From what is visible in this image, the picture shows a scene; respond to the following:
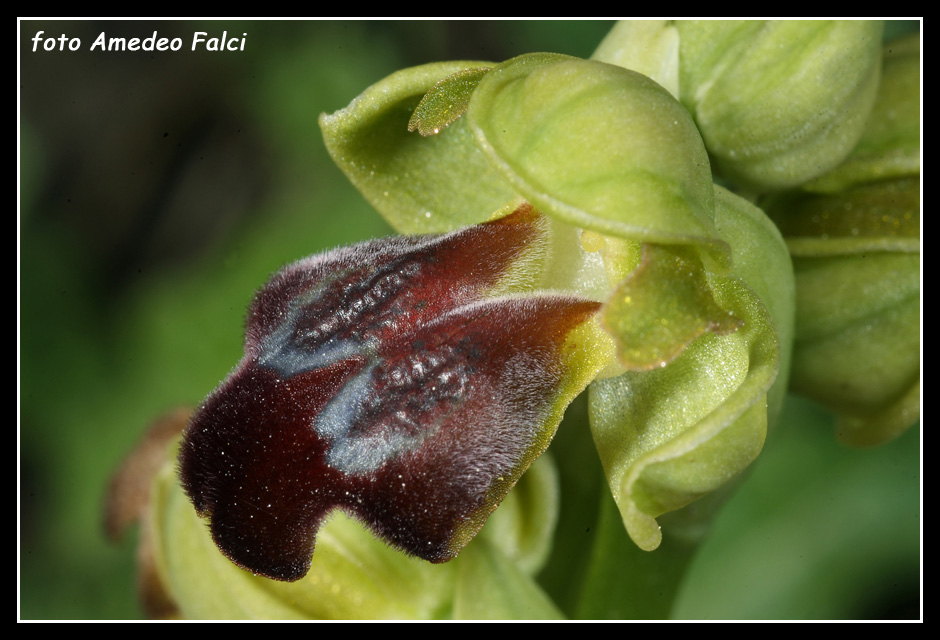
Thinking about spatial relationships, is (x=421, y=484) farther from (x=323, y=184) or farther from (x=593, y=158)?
(x=323, y=184)

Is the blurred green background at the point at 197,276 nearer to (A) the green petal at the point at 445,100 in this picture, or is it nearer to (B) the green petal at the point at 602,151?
(A) the green petal at the point at 445,100

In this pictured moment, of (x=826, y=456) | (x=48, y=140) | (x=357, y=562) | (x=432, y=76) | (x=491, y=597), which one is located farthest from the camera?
(x=48, y=140)

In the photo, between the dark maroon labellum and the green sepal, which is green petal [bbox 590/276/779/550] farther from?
the dark maroon labellum

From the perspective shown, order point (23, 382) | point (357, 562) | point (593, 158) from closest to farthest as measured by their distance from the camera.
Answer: point (593, 158) < point (357, 562) < point (23, 382)

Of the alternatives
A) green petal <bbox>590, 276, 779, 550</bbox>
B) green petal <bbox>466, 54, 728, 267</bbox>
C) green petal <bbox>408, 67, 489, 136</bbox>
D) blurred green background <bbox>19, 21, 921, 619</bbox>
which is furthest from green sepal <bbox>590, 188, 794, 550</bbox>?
blurred green background <bbox>19, 21, 921, 619</bbox>

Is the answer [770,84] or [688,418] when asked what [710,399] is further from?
[770,84]

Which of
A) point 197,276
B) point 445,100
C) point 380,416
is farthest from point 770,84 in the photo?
point 197,276

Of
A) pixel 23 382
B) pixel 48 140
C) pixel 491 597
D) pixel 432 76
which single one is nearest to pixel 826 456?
pixel 491 597
